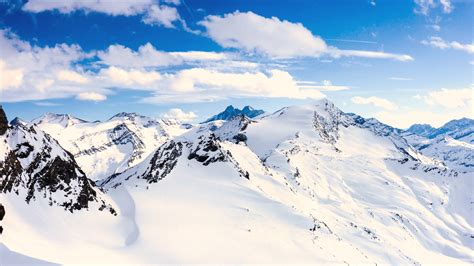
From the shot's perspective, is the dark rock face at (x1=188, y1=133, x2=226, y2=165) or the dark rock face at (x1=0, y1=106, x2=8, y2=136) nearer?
the dark rock face at (x1=0, y1=106, x2=8, y2=136)

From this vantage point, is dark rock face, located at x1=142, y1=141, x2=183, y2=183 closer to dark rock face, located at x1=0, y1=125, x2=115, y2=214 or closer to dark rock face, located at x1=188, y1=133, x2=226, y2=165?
dark rock face, located at x1=188, y1=133, x2=226, y2=165

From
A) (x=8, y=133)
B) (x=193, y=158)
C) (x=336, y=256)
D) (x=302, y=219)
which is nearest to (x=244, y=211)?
(x=302, y=219)

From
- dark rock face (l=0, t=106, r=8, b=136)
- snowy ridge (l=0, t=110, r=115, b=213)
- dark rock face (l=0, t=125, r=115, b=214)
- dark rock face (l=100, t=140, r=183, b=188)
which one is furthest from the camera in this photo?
dark rock face (l=100, t=140, r=183, b=188)

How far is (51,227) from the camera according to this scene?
78.3m

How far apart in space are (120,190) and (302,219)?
4985 cm

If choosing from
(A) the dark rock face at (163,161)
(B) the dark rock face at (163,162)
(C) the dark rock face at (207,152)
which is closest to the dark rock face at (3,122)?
(B) the dark rock face at (163,162)

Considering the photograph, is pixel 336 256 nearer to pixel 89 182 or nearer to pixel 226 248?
pixel 226 248

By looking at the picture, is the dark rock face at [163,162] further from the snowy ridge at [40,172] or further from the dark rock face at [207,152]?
the snowy ridge at [40,172]

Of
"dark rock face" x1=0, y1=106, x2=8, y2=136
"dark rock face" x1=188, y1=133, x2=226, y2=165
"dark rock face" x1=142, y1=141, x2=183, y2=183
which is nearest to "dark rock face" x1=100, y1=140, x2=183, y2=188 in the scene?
"dark rock face" x1=142, y1=141, x2=183, y2=183

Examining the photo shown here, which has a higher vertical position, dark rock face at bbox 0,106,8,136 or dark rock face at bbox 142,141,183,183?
dark rock face at bbox 0,106,8,136

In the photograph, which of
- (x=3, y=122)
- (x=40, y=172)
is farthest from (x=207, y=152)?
(x=3, y=122)

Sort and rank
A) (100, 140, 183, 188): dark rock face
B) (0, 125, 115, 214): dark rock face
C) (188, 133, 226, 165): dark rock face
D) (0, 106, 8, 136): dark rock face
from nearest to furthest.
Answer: (0, 125, 115, 214): dark rock face → (0, 106, 8, 136): dark rock face → (100, 140, 183, 188): dark rock face → (188, 133, 226, 165): dark rock face

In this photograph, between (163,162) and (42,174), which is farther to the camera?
(163,162)

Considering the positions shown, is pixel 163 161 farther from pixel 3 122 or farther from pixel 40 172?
pixel 3 122
